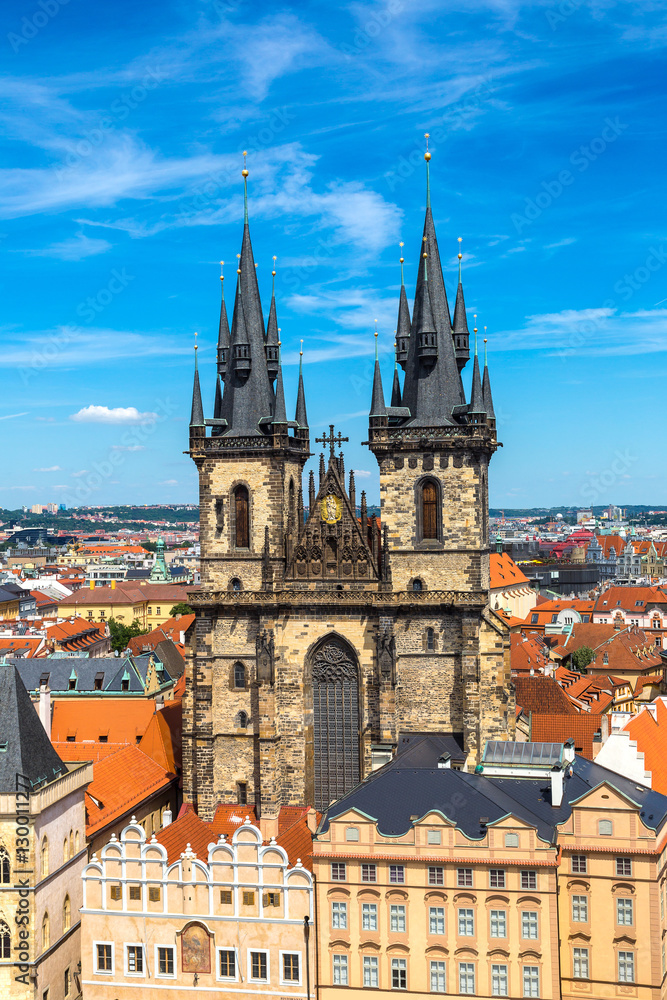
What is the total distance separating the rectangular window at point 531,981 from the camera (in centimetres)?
4138

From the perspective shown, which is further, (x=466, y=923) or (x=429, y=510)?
(x=429, y=510)

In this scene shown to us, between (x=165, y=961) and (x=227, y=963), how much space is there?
8.52ft

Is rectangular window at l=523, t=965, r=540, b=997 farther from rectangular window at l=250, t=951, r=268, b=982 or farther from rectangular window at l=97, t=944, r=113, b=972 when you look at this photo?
rectangular window at l=97, t=944, r=113, b=972

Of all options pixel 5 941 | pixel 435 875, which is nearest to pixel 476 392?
pixel 435 875

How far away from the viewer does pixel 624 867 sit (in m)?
41.4

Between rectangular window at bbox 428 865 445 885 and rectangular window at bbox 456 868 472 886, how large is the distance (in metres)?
0.59

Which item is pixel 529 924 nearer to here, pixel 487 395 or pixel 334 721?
pixel 334 721

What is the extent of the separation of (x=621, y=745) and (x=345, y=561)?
58.8ft

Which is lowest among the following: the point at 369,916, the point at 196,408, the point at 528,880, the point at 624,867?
the point at 369,916

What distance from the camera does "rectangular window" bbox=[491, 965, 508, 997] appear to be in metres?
41.7

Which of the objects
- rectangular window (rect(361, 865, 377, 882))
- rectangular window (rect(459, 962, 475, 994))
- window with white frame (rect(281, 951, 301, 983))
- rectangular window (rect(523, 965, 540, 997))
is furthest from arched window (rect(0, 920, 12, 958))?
rectangular window (rect(523, 965, 540, 997))

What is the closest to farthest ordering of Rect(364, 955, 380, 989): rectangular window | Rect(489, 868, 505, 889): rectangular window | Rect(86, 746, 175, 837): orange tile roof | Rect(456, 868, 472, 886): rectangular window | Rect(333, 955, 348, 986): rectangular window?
Rect(489, 868, 505, 889): rectangular window
Rect(456, 868, 472, 886): rectangular window
Rect(364, 955, 380, 989): rectangular window
Rect(333, 955, 348, 986): rectangular window
Rect(86, 746, 175, 837): orange tile roof

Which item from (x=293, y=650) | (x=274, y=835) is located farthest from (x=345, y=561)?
(x=274, y=835)

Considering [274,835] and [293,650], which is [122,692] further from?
[274,835]
